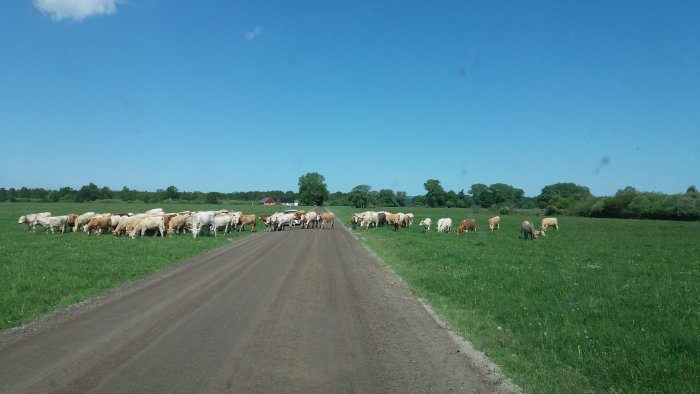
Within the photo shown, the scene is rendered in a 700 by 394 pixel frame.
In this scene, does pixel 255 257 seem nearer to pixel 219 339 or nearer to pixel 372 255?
pixel 372 255

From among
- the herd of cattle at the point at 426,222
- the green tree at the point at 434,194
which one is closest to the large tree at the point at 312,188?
the green tree at the point at 434,194

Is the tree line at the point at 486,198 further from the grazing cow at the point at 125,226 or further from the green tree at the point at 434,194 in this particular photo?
the grazing cow at the point at 125,226

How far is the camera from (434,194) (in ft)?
487

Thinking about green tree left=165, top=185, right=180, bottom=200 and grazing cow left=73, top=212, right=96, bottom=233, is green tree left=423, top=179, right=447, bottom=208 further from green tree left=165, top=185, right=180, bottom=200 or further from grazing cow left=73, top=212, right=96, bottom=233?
grazing cow left=73, top=212, right=96, bottom=233

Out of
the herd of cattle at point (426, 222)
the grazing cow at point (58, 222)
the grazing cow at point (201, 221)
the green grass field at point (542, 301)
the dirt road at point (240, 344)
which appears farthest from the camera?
the herd of cattle at point (426, 222)

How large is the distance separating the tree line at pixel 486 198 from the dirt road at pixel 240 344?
Answer: 79644 mm

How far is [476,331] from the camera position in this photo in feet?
28.5

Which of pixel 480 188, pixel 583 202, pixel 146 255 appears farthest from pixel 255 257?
pixel 480 188

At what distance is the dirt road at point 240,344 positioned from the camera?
19.4 feet

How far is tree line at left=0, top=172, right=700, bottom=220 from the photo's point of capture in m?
77.8

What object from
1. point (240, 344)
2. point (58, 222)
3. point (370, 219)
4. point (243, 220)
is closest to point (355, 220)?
point (370, 219)

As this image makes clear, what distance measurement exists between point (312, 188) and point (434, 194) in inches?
1934

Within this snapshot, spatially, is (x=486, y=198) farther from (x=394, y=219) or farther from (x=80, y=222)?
(x=80, y=222)

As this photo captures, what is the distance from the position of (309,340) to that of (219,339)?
1446mm
